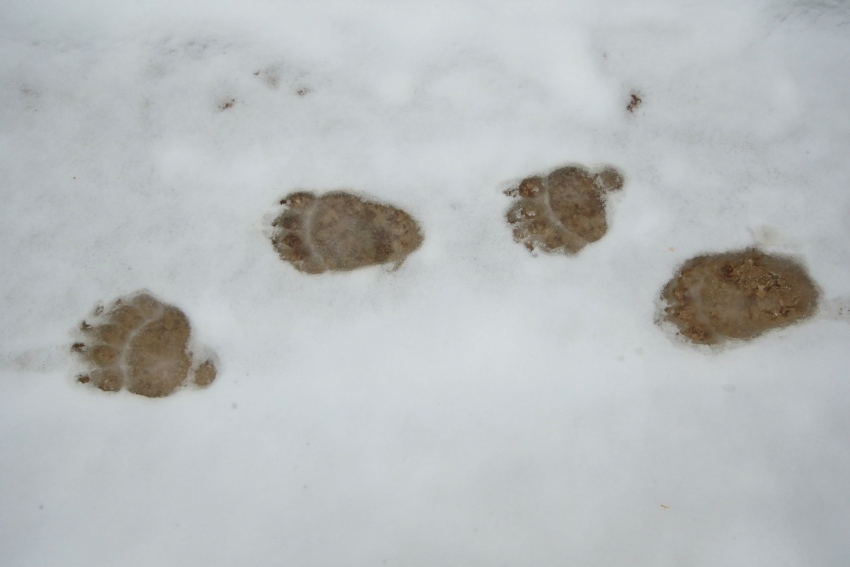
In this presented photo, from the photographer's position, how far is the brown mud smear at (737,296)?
8.13ft

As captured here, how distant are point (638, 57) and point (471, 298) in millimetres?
1492

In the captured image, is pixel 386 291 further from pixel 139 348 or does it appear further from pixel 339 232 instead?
pixel 139 348

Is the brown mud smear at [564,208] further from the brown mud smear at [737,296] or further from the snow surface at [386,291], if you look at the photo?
the brown mud smear at [737,296]

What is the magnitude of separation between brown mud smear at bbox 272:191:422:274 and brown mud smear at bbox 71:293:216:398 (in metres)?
0.72

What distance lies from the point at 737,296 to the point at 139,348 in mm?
3070

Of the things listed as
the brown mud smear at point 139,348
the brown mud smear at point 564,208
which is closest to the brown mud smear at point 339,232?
the brown mud smear at point 564,208

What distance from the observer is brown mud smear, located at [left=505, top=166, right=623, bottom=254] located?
2.52 m

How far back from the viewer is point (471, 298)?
2533 mm

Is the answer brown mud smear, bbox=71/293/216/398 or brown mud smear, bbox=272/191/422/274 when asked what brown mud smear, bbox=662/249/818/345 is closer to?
brown mud smear, bbox=272/191/422/274

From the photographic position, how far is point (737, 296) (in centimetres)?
249

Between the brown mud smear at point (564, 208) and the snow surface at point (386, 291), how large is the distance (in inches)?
3.2

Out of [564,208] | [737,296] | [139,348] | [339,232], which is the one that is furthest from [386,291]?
[737,296]

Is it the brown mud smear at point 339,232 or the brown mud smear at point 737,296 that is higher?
the brown mud smear at point 339,232

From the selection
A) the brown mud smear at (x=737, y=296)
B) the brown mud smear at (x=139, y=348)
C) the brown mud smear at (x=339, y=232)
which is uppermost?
the brown mud smear at (x=339, y=232)
